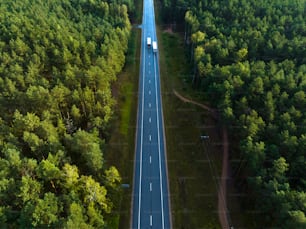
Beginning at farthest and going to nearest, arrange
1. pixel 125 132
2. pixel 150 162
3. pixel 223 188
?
pixel 125 132 → pixel 150 162 → pixel 223 188

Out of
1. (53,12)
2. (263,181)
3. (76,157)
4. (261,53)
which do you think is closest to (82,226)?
(76,157)

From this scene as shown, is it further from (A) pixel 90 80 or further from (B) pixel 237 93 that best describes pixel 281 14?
(A) pixel 90 80

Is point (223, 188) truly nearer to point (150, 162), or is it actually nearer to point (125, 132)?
point (150, 162)

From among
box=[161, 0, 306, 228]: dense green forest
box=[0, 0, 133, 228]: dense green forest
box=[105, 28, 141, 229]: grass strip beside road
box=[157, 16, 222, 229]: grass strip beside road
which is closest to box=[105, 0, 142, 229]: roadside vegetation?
box=[105, 28, 141, 229]: grass strip beside road

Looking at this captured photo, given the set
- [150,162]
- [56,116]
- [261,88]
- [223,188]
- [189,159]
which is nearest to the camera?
[223,188]

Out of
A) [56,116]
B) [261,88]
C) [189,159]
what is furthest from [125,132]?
[261,88]

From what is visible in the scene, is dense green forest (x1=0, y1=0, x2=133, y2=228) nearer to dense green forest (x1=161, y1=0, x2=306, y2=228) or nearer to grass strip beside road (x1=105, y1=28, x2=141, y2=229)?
grass strip beside road (x1=105, y1=28, x2=141, y2=229)

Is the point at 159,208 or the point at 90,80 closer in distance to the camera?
the point at 159,208
